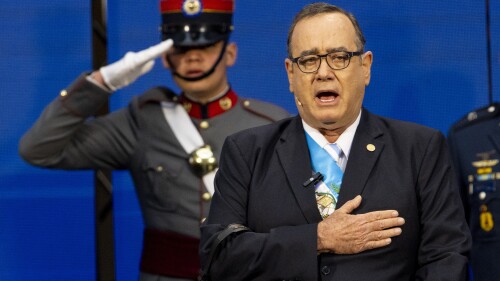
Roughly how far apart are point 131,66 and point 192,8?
13.0 inches

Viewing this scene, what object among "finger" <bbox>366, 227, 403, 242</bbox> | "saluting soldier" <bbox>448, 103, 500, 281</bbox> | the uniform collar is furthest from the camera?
the uniform collar

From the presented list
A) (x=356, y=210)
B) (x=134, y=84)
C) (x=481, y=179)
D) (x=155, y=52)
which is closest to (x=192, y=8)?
(x=155, y=52)

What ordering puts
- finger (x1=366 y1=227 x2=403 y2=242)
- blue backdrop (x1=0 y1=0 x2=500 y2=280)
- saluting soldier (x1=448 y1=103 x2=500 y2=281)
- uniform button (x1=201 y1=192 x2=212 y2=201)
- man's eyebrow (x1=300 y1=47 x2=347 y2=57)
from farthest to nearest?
blue backdrop (x1=0 y1=0 x2=500 y2=280), uniform button (x1=201 y1=192 x2=212 y2=201), saluting soldier (x1=448 y1=103 x2=500 y2=281), man's eyebrow (x1=300 y1=47 x2=347 y2=57), finger (x1=366 y1=227 x2=403 y2=242)

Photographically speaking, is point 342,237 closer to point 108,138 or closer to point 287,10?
point 108,138

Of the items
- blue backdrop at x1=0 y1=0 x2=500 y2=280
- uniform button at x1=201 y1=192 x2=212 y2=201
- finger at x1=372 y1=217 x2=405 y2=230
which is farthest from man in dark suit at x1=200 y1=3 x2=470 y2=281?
blue backdrop at x1=0 y1=0 x2=500 y2=280

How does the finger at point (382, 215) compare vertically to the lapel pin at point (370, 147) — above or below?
below

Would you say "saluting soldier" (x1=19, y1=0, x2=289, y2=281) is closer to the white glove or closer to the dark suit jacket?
the white glove

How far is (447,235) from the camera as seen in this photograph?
238cm

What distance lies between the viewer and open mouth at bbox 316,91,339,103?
247 centimetres

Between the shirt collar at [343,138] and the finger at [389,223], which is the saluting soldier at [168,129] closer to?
the shirt collar at [343,138]

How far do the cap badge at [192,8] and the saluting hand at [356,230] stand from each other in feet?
5.78

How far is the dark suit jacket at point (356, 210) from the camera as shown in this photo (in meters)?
2.39

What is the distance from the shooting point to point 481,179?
12.4ft

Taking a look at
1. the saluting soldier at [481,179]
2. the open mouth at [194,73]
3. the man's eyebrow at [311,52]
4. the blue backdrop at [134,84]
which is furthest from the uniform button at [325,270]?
the blue backdrop at [134,84]
